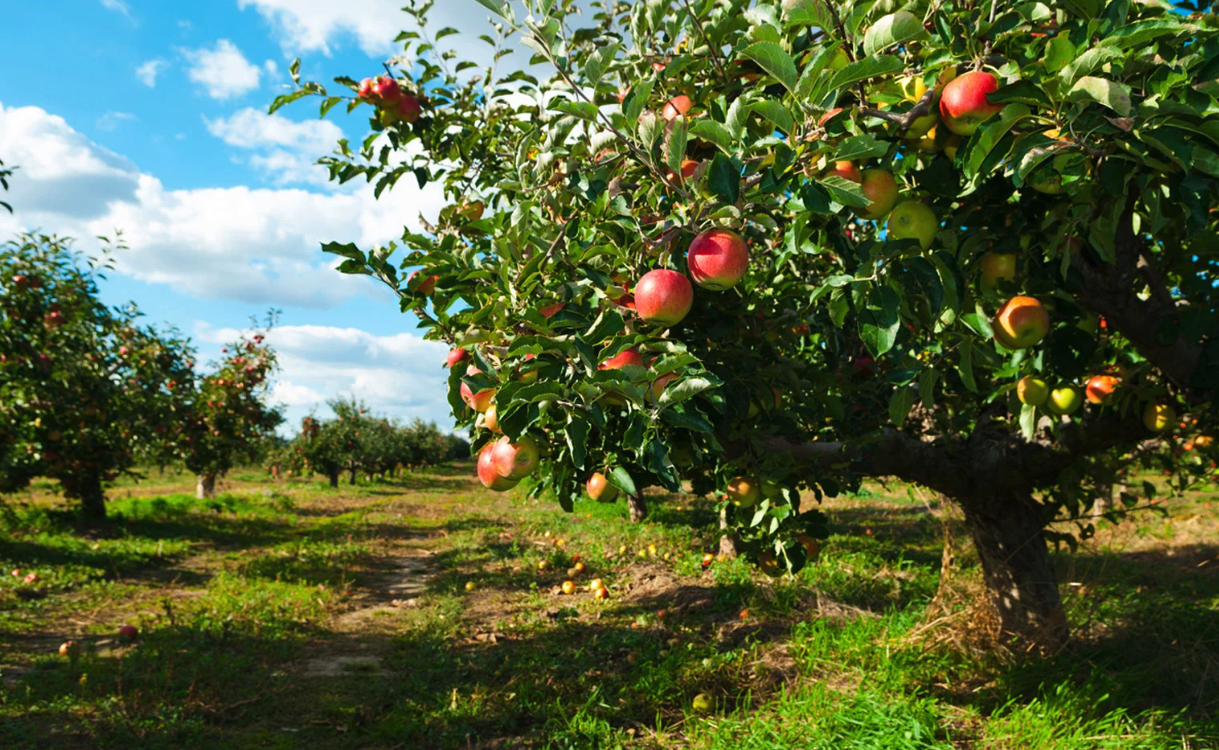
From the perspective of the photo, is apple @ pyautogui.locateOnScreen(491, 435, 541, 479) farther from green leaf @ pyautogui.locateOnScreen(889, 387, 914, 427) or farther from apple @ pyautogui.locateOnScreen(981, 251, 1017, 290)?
apple @ pyautogui.locateOnScreen(981, 251, 1017, 290)

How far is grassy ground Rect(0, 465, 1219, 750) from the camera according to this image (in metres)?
3.76

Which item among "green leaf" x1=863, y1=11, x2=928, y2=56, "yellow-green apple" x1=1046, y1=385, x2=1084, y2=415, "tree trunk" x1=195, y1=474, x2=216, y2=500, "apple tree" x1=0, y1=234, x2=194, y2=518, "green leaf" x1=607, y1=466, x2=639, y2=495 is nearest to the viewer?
"green leaf" x1=863, y1=11, x2=928, y2=56

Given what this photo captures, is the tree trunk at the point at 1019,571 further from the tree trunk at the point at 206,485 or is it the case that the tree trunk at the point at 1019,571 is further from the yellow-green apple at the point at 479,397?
the tree trunk at the point at 206,485

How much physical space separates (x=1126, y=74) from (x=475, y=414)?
183 centimetres

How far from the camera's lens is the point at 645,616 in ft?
19.5

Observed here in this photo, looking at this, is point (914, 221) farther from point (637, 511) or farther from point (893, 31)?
point (637, 511)

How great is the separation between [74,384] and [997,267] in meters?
11.4

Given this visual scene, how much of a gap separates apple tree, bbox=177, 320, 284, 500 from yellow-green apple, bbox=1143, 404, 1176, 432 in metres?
14.0

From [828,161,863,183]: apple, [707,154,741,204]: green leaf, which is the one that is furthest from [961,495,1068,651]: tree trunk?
[707,154,741,204]: green leaf

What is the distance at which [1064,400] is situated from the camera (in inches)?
119

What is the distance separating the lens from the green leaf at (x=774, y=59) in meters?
1.36

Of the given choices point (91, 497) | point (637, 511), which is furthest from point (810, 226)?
point (91, 497)

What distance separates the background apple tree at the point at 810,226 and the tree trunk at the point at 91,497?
34.6 feet

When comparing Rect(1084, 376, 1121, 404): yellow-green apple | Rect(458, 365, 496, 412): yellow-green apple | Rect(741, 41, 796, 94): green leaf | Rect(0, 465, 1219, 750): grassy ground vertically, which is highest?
Rect(741, 41, 796, 94): green leaf
